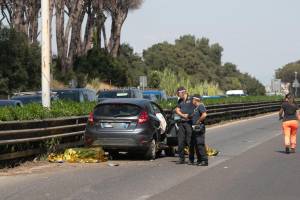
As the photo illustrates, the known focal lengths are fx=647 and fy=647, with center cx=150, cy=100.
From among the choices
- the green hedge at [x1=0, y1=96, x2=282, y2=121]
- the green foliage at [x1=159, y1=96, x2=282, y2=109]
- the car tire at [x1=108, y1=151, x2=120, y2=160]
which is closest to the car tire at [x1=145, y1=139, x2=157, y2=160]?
the car tire at [x1=108, y1=151, x2=120, y2=160]

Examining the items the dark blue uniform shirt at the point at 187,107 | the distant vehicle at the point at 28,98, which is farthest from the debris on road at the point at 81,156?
the distant vehicle at the point at 28,98

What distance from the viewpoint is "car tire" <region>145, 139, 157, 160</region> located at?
15735 millimetres

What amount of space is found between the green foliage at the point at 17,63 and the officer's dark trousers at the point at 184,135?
23.7 m

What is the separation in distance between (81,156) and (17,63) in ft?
79.8

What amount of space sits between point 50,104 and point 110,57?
41248 millimetres

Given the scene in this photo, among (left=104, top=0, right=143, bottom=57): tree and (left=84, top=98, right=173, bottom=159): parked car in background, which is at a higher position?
(left=104, top=0, right=143, bottom=57): tree

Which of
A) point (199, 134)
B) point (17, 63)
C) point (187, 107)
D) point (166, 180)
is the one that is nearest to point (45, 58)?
point (187, 107)

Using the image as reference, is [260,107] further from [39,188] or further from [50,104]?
[39,188]

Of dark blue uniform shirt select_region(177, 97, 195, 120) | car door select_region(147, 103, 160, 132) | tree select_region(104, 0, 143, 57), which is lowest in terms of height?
car door select_region(147, 103, 160, 132)

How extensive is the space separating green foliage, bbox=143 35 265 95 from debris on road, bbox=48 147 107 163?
77191 millimetres

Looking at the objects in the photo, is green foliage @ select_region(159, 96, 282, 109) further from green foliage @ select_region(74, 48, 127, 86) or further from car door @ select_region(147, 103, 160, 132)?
green foliage @ select_region(74, 48, 127, 86)

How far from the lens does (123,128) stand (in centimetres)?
1553

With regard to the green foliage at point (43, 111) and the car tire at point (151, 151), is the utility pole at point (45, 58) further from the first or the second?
the car tire at point (151, 151)

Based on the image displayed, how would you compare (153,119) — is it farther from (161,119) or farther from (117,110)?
(117,110)
